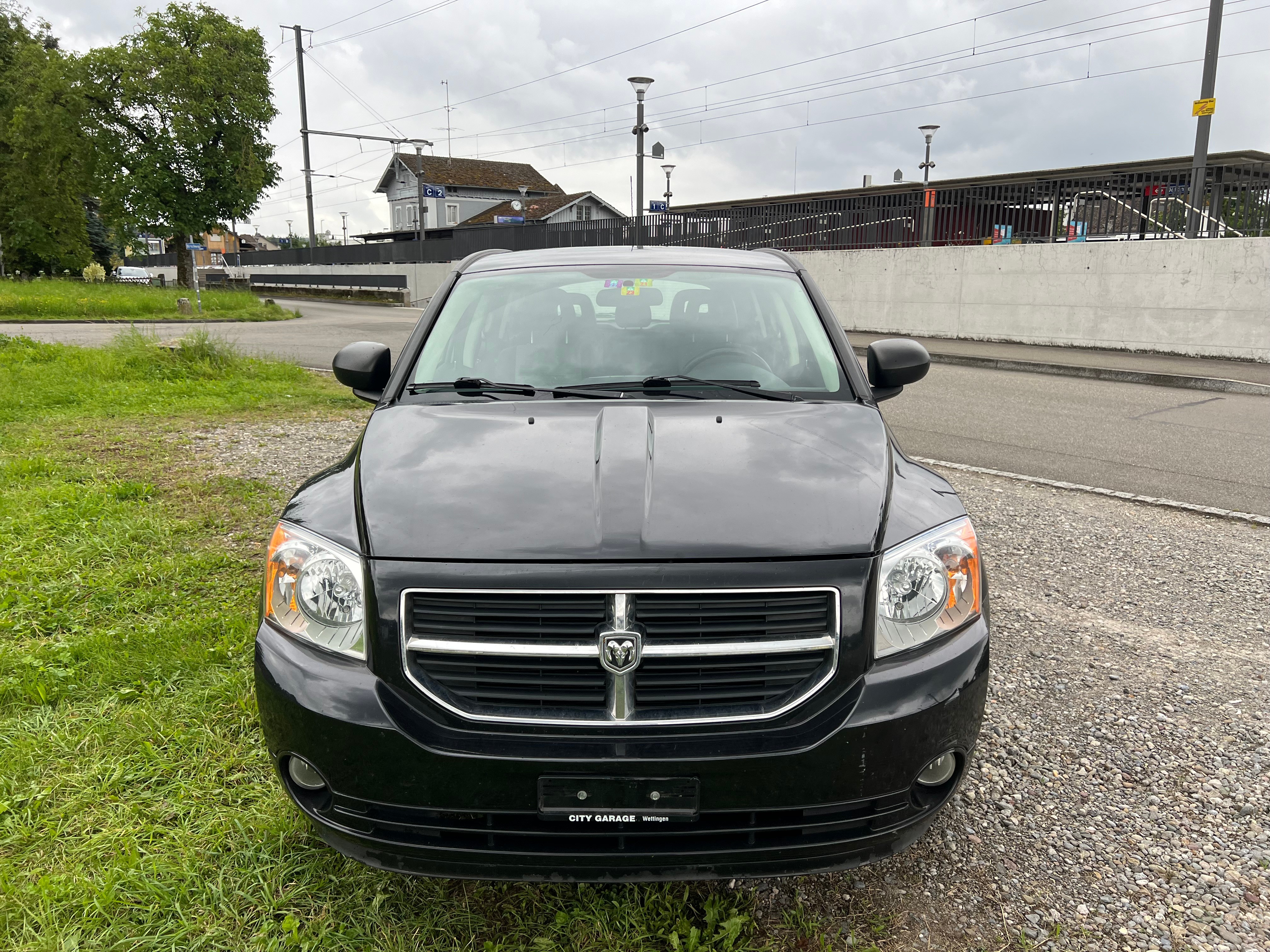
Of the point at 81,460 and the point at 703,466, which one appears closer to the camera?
the point at 703,466

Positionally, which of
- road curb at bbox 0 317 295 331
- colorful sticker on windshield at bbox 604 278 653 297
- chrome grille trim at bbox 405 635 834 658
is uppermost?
colorful sticker on windshield at bbox 604 278 653 297

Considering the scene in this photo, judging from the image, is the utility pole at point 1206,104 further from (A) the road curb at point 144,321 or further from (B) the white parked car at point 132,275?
(B) the white parked car at point 132,275

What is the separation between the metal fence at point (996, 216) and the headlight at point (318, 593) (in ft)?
26.2

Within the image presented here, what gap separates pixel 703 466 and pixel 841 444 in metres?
0.46

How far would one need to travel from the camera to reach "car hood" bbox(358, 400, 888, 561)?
2.03 metres

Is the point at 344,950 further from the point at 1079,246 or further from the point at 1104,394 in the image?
the point at 1079,246

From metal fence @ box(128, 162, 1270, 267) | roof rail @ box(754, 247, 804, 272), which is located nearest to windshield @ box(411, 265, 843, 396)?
roof rail @ box(754, 247, 804, 272)

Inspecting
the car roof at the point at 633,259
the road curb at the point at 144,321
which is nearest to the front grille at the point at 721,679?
the car roof at the point at 633,259

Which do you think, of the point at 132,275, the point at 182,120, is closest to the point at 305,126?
the point at 182,120

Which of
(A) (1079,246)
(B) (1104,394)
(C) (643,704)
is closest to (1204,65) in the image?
(A) (1079,246)

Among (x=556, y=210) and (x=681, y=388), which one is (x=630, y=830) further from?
(x=556, y=210)

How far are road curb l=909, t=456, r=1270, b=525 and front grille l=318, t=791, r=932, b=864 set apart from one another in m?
3.66

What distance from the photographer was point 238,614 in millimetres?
3980

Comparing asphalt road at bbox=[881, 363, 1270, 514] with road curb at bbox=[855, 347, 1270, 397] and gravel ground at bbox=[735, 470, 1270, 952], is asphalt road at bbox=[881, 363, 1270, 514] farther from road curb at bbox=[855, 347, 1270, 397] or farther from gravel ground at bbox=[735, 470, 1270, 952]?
gravel ground at bbox=[735, 470, 1270, 952]
